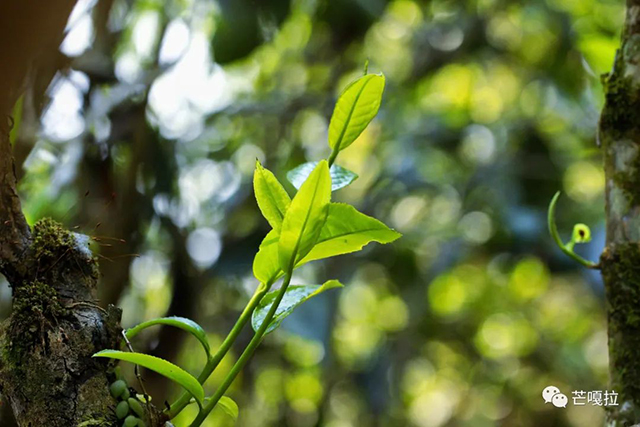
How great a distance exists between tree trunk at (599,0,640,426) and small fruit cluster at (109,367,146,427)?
402mm

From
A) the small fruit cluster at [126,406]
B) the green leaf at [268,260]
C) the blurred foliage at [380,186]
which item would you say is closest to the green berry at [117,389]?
the small fruit cluster at [126,406]

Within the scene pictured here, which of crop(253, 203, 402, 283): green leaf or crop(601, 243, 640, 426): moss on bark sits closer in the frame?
crop(253, 203, 402, 283): green leaf

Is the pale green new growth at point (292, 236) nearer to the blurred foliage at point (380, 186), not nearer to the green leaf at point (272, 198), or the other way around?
the green leaf at point (272, 198)

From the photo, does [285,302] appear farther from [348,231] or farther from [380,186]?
Result: [380,186]

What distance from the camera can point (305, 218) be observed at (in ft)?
1.26

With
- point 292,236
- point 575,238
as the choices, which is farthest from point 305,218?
point 575,238

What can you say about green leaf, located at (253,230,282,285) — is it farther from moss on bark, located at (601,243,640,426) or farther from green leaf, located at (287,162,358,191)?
moss on bark, located at (601,243,640,426)

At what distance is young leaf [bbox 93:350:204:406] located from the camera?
0.37 m

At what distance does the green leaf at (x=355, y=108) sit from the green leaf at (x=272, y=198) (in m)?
0.05

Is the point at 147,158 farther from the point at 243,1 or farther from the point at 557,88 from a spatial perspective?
the point at 557,88

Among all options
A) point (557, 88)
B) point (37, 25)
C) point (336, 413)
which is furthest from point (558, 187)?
point (37, 25)

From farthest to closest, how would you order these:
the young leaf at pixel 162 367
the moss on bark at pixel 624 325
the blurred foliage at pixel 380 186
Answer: the blurred foliage at pixel 380 186
the moss on bark at pixel 624 325
the young leaf at pixel 162 367

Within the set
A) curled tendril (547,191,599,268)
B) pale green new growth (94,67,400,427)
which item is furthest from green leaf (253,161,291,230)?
curled tendril (547,191,599,268)

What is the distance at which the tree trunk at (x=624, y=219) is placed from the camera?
1.91 feet
